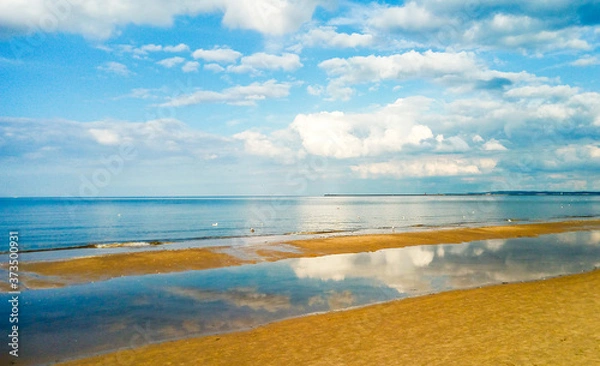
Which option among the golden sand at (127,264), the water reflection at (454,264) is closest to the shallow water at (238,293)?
the water reflection at (454,264)

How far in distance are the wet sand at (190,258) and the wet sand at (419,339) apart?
53.3ft

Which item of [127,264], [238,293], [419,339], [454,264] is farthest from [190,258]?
[419,339]

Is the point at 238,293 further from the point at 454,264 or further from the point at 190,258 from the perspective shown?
the point at 454,264

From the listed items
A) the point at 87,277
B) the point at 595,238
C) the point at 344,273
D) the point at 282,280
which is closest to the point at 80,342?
the point at 282,280

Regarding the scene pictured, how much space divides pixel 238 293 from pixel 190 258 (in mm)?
13661

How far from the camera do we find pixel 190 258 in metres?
32.9

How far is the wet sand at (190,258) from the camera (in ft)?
88.5

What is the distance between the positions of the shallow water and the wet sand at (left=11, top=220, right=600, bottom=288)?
247 centimetres

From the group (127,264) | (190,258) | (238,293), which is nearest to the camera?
(238,293)

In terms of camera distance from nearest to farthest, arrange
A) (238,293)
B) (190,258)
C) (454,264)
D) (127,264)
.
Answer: (238,293), (454,264), (127,264), (190,258)

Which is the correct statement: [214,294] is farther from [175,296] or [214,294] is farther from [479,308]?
[479,308]

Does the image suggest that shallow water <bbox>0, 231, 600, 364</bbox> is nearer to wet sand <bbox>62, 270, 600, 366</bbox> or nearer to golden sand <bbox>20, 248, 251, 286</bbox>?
wet sand <bbox>62, 270, 600, 366</bbox>

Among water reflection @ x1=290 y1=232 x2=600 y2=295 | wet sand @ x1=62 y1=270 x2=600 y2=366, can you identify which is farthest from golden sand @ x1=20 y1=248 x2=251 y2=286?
wet sand @ x1=62 y1=270 x2=600 y2=366

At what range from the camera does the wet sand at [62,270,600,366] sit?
10492 millimetres
